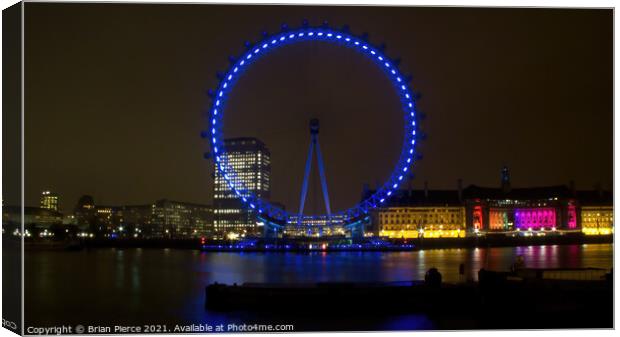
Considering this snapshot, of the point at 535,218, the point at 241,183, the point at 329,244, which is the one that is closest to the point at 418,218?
the point at 535,218

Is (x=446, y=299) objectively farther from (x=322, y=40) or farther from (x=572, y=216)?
(x=572, y=216)

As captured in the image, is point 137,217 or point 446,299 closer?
point 446,299

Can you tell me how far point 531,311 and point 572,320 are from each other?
2.22ft

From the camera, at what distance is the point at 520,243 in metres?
50.1

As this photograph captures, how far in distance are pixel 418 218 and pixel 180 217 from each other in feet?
92.6

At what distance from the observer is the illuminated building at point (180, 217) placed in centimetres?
7360

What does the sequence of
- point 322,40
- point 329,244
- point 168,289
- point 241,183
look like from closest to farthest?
point 168,289 < point 322,40 < point 241,183 < point 329,244

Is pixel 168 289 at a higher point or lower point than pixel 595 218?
lower

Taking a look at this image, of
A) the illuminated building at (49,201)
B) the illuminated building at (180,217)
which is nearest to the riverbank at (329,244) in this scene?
the illuminated building at (49,201)

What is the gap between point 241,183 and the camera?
87.4ft

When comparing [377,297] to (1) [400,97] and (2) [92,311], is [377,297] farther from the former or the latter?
(1) [400,97]

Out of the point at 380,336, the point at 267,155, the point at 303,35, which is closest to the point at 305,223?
the point at 303,35

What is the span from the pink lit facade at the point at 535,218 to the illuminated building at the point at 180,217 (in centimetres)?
2887

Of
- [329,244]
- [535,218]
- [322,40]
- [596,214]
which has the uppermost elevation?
[322,40]
